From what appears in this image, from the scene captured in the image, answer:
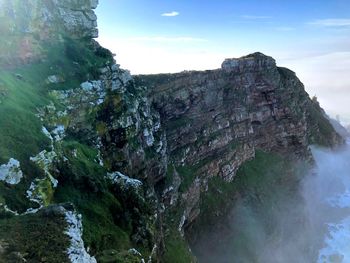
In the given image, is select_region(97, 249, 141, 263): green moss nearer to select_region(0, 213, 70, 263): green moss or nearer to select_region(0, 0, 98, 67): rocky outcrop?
select_region(0, 213, 70, 263): green moss

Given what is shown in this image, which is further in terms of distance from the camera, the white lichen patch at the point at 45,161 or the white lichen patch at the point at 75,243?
the white lichen patch at the point at 45,161

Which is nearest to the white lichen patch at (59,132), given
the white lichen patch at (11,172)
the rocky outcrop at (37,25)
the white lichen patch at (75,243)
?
the white lichen patch at (11,172)

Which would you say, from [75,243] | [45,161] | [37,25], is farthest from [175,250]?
[75,243]

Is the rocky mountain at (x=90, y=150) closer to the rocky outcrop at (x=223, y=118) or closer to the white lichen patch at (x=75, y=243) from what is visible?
the white lichen patch at (x=75, y=243)

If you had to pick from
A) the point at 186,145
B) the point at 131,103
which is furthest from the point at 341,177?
the point at 131,103

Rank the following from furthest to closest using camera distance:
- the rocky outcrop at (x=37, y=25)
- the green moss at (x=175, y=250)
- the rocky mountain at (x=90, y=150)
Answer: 1. the green moss at (x=175, y=250)
2. the rocky outcrop at (x=37, y=25)
3. the rocky mountain at (x=90, y=150)

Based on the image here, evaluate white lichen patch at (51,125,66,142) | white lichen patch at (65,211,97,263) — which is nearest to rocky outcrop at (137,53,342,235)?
white lichen patch at (51,125,66,142)

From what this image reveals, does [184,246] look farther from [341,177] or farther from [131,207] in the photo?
[341,177]
